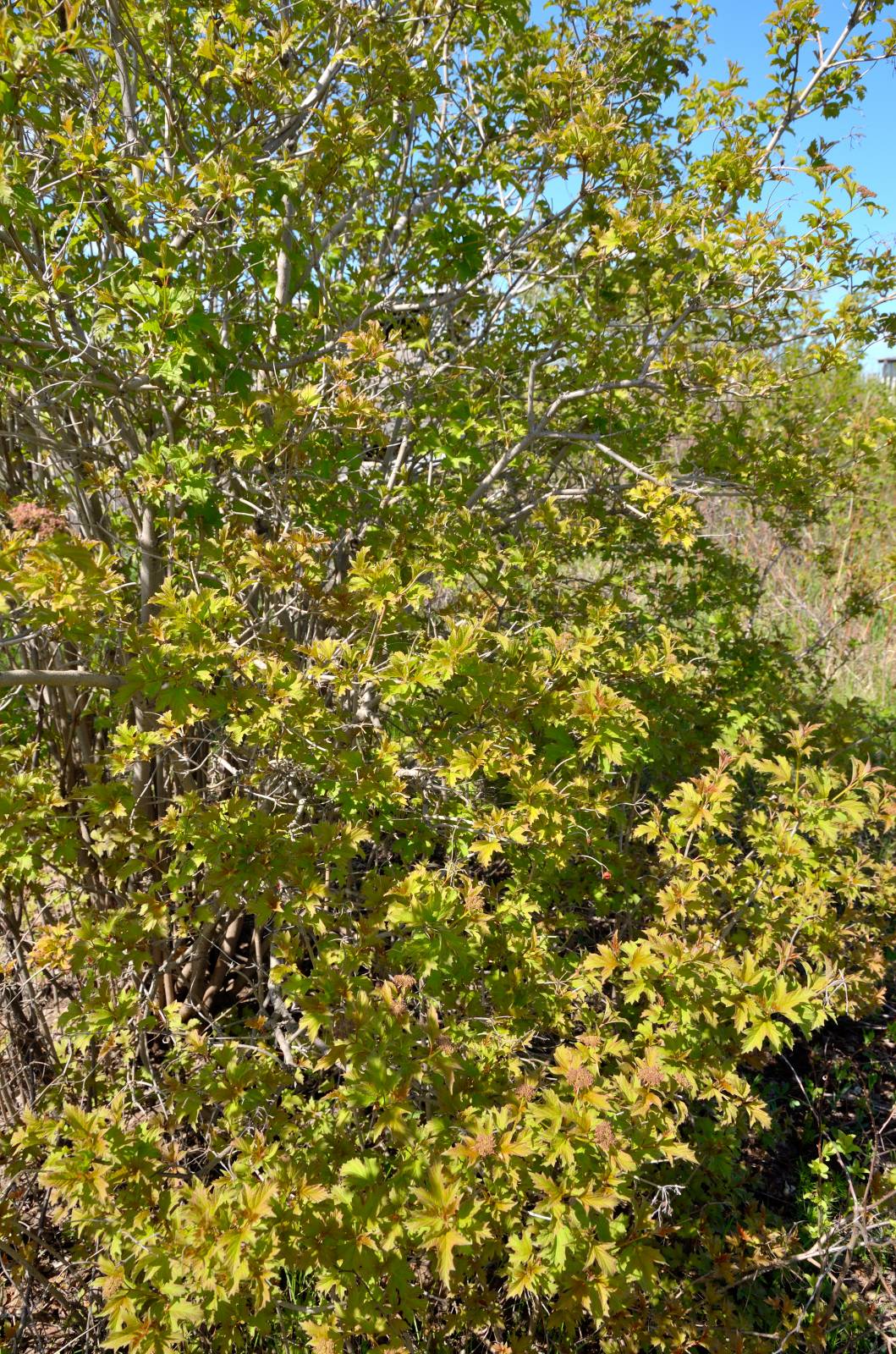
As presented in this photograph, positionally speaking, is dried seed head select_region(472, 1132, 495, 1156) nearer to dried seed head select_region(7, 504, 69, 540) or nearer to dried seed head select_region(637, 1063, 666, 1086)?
dried seed head select_region(637, 1063, 666, 1086)

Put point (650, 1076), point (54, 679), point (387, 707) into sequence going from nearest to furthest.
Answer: point (650, 1076) → point (54, 679) → point (387, 707)

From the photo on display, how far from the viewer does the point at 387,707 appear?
2.77 metres

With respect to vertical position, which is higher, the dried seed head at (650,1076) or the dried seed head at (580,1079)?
the dried seed head at (580,1079)

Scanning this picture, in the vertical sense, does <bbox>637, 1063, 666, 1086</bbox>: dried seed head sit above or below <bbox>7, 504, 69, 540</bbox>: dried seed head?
below

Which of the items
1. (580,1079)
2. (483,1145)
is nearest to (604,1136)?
(580,1079)

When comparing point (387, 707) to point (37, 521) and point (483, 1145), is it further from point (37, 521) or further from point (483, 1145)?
point (483, 1145)

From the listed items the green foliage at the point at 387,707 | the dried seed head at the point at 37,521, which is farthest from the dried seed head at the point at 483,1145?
the dried seed head at the point at 37,521

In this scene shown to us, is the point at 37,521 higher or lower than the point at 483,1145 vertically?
higher

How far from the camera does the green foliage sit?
1.70 meters

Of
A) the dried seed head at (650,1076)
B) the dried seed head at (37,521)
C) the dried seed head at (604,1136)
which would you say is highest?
the dried seed head at (37,521)

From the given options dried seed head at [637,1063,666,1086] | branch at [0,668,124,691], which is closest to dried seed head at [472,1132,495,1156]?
dried seed head at [637,1063,666,1086]

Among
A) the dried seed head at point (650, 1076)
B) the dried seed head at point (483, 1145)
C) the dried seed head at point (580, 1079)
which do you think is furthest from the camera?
the dried seed head at point (650, 1076)

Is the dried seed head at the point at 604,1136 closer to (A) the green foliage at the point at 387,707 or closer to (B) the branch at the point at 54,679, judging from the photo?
(A) the green foliage at the point at 387,707

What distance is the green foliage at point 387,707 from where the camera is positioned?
5.58 feet
